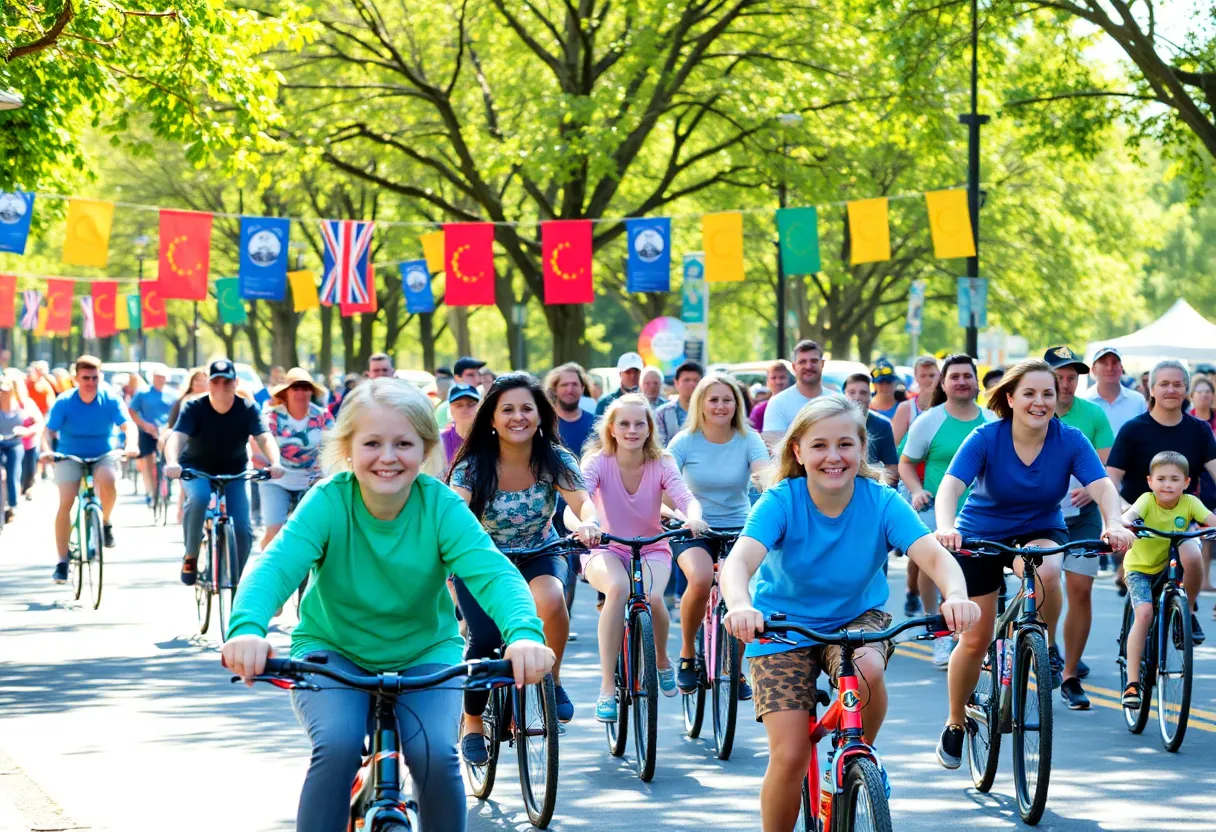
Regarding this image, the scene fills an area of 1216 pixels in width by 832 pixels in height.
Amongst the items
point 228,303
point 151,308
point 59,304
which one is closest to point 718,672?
point 228,303

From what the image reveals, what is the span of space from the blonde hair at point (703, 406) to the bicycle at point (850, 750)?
4.62 meters

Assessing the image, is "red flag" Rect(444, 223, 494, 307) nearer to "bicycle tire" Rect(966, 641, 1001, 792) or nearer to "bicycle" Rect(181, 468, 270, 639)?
"bicycle" Rect(181, 468, 270, 639)

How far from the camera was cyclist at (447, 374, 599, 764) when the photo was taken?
7.73 m

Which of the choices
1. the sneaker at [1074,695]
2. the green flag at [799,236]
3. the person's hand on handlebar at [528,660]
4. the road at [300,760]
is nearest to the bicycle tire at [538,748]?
the road at [300,760]

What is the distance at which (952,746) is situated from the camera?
7.95m

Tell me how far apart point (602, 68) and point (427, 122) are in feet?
11.8

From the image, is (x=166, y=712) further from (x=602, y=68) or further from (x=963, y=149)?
(x=963, y=149)

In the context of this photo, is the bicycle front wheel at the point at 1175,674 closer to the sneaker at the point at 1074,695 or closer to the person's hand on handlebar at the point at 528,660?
the sneaker at the point at 1074,695

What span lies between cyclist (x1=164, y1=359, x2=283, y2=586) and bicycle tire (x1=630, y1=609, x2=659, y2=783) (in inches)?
200

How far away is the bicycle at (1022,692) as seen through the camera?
7137mm

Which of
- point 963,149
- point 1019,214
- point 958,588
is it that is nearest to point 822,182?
point 963,149

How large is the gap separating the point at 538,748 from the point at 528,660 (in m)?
3.18

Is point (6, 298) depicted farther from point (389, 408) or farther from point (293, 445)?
point (389, 408)

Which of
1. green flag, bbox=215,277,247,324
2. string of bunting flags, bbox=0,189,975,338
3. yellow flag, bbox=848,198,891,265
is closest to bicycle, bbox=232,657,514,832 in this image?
string of bunting flags, bbox=0,189,975,338
